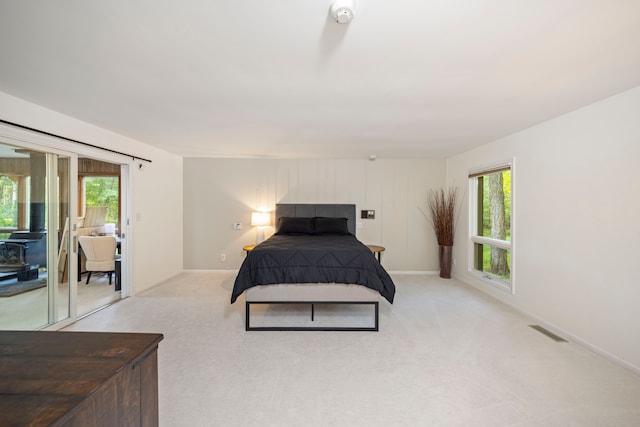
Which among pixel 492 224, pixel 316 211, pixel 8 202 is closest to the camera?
pixel 8 202

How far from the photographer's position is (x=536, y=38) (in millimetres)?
1513

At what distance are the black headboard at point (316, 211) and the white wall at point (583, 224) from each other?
8.36 ft

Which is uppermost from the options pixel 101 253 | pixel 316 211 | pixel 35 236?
pixel 316 211

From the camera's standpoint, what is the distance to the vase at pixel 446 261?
15.9ft

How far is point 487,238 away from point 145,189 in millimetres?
5203

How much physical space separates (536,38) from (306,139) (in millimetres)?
2610

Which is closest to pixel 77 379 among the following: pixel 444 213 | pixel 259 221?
pixel 259 221

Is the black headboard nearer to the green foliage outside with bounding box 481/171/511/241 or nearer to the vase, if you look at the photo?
the vase

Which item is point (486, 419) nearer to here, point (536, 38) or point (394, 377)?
point (394, 377)

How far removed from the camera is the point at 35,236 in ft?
8.76

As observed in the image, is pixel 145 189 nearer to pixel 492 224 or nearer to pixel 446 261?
pixel 446 261

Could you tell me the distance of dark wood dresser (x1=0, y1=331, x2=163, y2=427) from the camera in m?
0.62

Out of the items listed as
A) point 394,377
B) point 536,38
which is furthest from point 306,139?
point 394,377

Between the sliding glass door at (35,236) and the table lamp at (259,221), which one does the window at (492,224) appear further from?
the sliding glass door at (35,236)
